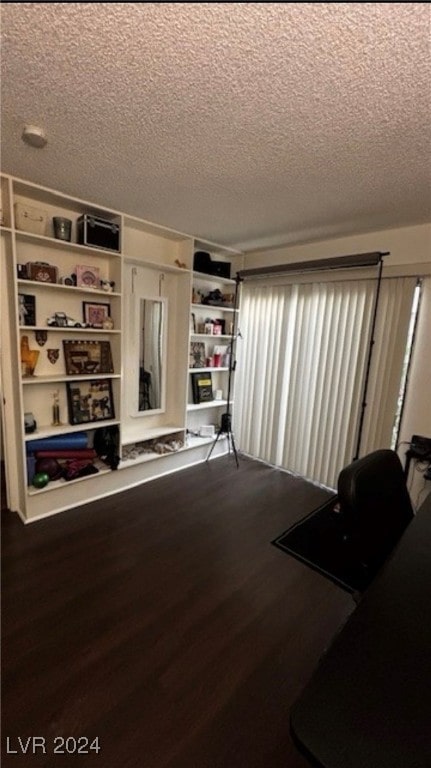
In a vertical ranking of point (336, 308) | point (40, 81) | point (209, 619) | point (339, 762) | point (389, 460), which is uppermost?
point (40, 81)

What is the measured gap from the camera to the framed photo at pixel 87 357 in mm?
2793

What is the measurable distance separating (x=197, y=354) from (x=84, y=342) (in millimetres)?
1347

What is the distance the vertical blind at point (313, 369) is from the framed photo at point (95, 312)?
1694 millimetres

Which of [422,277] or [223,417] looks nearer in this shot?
[422,277]

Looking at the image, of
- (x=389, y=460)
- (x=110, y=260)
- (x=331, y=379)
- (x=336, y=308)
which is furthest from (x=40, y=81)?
(x=331, y=379)

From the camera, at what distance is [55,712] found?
130cm

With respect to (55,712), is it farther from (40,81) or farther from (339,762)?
(40,81)

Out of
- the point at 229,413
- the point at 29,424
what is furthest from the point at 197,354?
the point at 29,424

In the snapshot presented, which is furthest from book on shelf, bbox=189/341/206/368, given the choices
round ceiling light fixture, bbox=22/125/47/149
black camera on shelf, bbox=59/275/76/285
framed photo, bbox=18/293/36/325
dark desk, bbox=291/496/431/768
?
dark desk, bbox=291/496/431/768

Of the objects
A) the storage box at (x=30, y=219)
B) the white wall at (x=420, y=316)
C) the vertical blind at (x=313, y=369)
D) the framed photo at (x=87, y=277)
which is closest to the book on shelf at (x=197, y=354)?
the vertical blind at (x=313, y=369)

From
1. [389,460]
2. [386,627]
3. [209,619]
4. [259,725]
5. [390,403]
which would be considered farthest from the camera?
[390,403]

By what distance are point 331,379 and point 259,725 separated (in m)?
2.54

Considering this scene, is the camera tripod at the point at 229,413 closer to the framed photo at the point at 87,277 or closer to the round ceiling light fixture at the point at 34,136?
the framed photo at the point at 87,277

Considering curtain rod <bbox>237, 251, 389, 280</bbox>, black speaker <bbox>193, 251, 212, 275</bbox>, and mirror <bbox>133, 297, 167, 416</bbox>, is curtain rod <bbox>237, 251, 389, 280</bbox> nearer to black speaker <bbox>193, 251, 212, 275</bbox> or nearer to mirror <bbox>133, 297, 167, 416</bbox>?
black speaker <bbox>193, 251, 212, 275</bbox>
